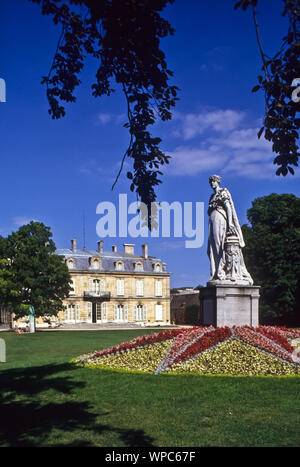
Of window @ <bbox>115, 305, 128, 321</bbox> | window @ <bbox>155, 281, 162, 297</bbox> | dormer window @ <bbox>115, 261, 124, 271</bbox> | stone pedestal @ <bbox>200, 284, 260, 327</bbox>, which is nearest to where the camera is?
stone pedestal @ <bbox>200, 284, 260, 327</bbox>

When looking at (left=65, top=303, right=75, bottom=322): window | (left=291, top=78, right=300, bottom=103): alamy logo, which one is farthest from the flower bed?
(left=65, top=303, right=75, bottom=322): window

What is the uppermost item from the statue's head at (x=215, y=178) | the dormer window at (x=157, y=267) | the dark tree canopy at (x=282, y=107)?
the statue's head at (x=215, y=178)

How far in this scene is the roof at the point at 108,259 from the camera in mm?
59875

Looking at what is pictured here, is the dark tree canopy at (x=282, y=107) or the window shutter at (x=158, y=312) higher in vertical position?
the dark tree canopy at (x=282, y=107)

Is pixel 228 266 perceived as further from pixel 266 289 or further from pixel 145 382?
pixel 266 289

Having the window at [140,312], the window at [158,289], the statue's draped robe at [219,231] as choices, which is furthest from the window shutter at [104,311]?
the statue's draped robe at [219,231]

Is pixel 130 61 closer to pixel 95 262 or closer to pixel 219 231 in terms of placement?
pixel 219 231

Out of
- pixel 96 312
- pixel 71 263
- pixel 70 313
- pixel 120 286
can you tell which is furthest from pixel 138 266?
pixel 70 313

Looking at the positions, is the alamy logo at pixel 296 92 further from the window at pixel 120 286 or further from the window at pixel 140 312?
the window at pixel 140 312

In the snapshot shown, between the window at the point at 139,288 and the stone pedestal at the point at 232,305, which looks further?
the window at the point at 139,288

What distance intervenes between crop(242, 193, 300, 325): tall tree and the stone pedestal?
74.2ft

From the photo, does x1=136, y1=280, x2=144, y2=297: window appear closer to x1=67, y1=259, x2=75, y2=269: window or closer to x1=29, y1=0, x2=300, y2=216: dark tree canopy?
x1=67, y1=259, x2=75, y2=269: window

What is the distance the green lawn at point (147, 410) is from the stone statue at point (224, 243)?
532 centimetres

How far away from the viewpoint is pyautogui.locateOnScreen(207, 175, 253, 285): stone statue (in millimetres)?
15656
